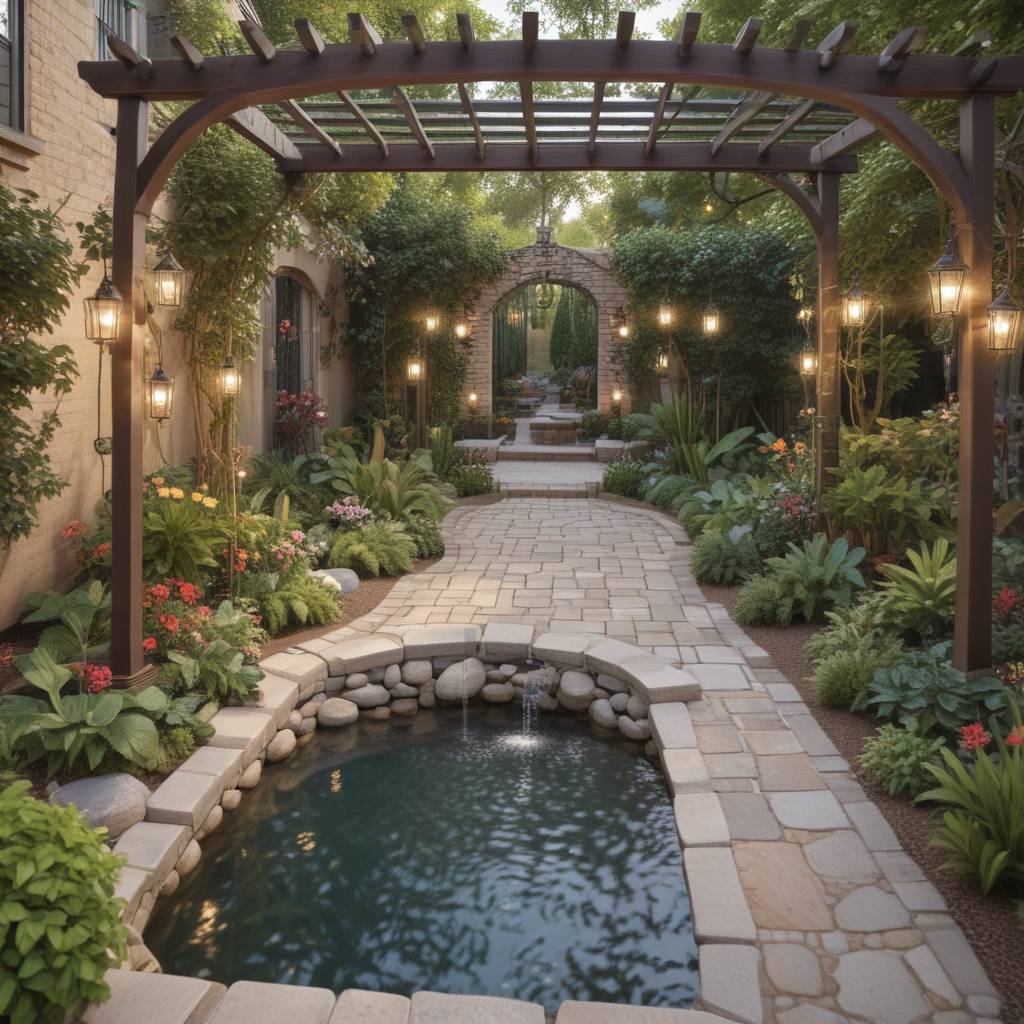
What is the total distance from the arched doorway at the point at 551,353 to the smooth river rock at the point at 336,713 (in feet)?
41.0

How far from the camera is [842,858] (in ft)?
12.2

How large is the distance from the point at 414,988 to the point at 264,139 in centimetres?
550

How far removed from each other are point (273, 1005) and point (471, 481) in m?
10.0

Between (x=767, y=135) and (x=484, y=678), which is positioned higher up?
(x=767, y=135)

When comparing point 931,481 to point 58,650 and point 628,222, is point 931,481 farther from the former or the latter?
point 628,222

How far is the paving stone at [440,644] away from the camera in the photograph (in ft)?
20.4

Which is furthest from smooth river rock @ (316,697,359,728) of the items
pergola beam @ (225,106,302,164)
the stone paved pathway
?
pergola beam @ (225,106,302,164)

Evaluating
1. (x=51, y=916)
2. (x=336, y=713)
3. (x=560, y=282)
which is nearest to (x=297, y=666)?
(x=336, y=713)

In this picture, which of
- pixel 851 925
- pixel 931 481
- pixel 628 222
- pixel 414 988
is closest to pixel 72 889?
pixel 414 988

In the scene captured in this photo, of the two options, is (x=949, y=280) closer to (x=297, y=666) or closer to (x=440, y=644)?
(x=440, y=644)

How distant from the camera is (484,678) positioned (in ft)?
20.4

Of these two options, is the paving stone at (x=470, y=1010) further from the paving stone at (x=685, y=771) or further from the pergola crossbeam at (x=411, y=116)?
the pergola crossbeam at (x=411, y=116)

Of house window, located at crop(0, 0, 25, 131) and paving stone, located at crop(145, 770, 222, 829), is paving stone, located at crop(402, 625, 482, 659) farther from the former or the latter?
house window, located at crop(0, 0, 25, 131)

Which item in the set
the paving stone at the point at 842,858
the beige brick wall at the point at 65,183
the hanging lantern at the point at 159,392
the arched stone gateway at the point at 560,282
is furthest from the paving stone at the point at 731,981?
the arched stone gateway at the point at 560,282
